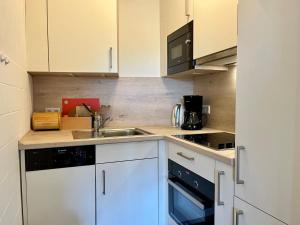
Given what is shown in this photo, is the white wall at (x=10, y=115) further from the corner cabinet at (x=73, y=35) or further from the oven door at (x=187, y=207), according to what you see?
the oven door at (x=187, y=207)

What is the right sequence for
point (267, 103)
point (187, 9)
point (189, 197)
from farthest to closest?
point (187, 9), point (189, 197), point (267, 103)

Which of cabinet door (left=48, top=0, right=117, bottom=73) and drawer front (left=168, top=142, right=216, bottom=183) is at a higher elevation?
cabinet door (left=48, top=0, right=117, bottom=73)

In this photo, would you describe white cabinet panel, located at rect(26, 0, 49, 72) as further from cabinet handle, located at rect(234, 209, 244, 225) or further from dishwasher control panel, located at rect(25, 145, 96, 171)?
cabinet handle, located at rect(234, 209, 244, 225)

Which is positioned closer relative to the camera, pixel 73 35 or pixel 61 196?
pixel 61 196

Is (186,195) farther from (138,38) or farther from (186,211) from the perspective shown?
(138,38)

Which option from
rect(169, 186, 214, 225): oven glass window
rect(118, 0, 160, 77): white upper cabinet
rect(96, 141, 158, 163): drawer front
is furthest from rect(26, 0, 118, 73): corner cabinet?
rect(169, 186, 214, 225): oven glass window

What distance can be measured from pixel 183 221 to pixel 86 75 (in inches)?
57.1

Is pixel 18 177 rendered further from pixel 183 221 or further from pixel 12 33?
pixel 183 221

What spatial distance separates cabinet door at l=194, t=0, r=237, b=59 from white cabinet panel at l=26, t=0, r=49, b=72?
114cm

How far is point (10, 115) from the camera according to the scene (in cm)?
126

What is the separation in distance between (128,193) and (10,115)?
97cm

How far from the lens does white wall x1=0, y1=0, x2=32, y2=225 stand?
1093 millimetres

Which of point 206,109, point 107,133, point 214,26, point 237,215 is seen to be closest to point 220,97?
point 206,109

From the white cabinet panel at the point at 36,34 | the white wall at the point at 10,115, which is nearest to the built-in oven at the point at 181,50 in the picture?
the white cabinet panel at the point at 36,34
